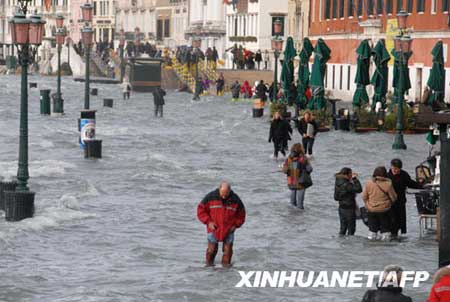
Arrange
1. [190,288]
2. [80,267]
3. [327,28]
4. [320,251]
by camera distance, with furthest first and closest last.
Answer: [327,28], [320,251], [80,267], [190,288]

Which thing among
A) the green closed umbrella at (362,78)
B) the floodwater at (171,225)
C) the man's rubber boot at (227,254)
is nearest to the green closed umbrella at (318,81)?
the green closed umbrella at (362,78)

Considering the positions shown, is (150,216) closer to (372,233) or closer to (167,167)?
(372,233)

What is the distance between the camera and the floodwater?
22.4 m

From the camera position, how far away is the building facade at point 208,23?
12544 cm

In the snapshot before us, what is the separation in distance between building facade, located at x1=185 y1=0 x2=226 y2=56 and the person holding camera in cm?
9762

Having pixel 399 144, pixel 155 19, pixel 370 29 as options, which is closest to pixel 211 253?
pixel 399 144

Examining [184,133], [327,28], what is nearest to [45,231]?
[184,133]

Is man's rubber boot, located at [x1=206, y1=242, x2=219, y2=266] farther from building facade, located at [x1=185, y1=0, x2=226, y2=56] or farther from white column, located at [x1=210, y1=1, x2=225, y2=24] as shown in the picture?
white column, located at [x1=210, y1=1, x2=225, y2=24]

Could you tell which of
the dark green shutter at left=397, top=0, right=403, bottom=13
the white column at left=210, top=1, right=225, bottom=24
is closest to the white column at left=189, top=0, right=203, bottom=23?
the white column at left=210, top=1, right=225, bottom=24

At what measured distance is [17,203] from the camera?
2895 centimetres

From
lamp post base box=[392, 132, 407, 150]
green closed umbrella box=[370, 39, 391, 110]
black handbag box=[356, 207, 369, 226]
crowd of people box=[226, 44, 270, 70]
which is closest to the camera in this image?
black handbag box=[356, 207, 369, 226]

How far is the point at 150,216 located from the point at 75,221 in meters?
1.76

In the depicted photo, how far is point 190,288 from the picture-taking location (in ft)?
72.4

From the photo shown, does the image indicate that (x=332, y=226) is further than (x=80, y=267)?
Yes
